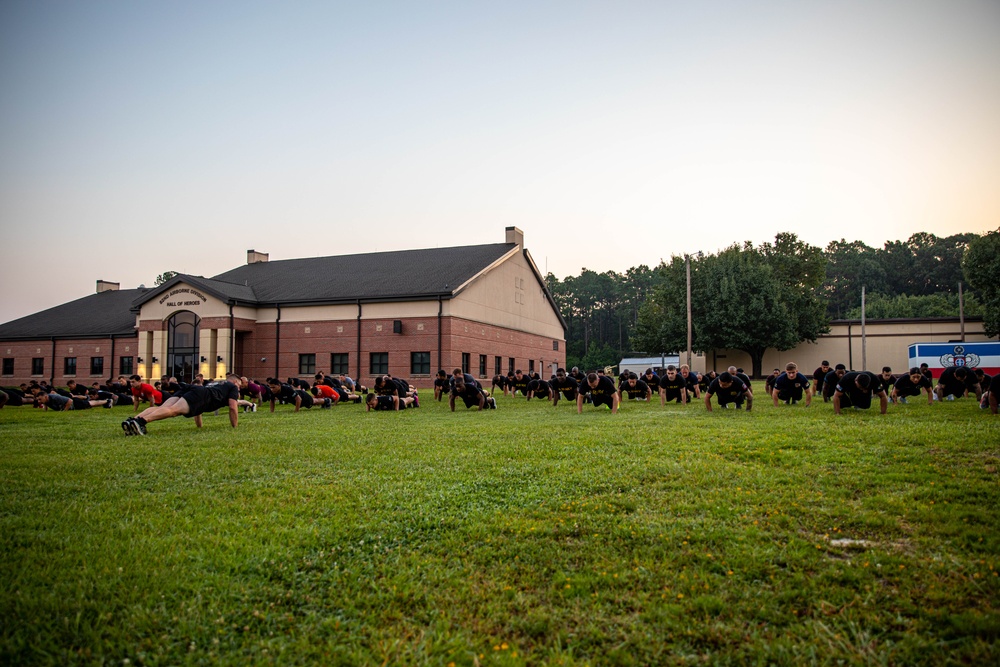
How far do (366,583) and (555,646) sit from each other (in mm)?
1559

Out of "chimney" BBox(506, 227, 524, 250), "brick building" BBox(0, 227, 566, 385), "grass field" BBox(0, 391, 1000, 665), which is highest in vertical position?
"chimney" BBox(506, 227, 524, 250)

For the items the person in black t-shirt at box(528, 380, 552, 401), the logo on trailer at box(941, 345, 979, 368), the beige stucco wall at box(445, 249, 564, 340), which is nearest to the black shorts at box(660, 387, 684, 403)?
the person in black t-shirt at box(528, 380, 552, 401)

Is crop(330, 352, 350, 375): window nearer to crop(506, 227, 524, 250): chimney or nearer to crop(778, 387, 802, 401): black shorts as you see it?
crop(506, 227, 524, 250): chimney

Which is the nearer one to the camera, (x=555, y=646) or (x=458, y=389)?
(x=555, y=646)

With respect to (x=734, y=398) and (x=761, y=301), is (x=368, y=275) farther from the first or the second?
(x=734, y=398)

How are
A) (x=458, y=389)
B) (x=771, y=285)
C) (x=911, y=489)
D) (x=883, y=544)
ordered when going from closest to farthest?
(x=883, y=544) → (x=911, y=489) → (x=458, y=389) → (x=771, y=285)

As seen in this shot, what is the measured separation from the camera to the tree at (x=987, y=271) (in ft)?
158

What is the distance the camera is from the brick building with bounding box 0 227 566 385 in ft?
132

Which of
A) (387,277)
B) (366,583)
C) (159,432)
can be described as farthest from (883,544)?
(387,277)

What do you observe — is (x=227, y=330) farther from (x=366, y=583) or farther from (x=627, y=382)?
(x=366, y=583)

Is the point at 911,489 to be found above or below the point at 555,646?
above

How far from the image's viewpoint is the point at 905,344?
171 ft

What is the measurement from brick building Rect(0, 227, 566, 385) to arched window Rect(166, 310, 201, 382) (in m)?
0.07

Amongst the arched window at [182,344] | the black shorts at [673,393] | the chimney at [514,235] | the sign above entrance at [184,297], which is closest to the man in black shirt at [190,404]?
the black shorts at [673,393]
